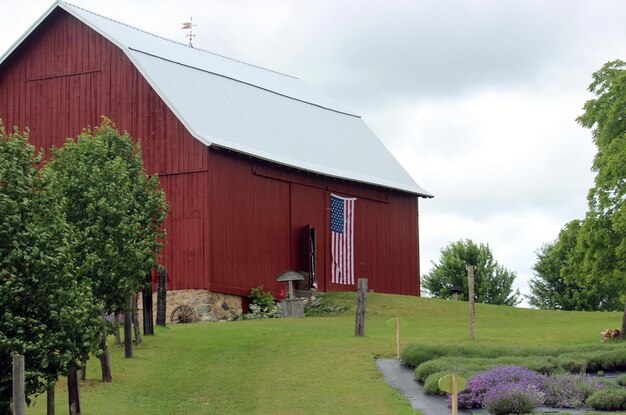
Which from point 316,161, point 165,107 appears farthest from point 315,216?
point 165,107

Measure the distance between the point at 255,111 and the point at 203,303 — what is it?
9.30m

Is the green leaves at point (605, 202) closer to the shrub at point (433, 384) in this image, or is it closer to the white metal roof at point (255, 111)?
the white metal roof at point (255, 111)

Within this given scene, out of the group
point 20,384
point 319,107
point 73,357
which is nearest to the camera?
point 20,384

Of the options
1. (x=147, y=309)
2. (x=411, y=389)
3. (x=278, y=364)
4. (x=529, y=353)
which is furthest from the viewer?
(x=147, y=309)

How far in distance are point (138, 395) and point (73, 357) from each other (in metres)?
4.64

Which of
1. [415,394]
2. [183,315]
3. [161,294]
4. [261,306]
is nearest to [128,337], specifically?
[161,294]

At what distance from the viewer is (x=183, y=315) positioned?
3938 centimetres

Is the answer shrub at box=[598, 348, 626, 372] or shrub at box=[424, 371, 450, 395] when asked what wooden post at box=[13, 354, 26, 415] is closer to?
shrub at box=[424, 371, 450, 395]

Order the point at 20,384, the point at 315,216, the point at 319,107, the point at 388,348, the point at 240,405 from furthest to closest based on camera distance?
1. the point at 319,107
2. the point at 315,216
3. the point at 388,348
4. the point at 240,405
5. the point at 20,384

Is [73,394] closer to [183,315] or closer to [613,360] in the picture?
[613,360]

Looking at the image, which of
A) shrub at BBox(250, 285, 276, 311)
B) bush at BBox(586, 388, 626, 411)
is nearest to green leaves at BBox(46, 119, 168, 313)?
bush at BBox(586, 388, 626, 411)

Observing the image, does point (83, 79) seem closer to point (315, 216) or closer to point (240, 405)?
point (315, 216)

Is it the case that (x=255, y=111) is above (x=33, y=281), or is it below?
above

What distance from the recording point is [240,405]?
2214 centimetres
